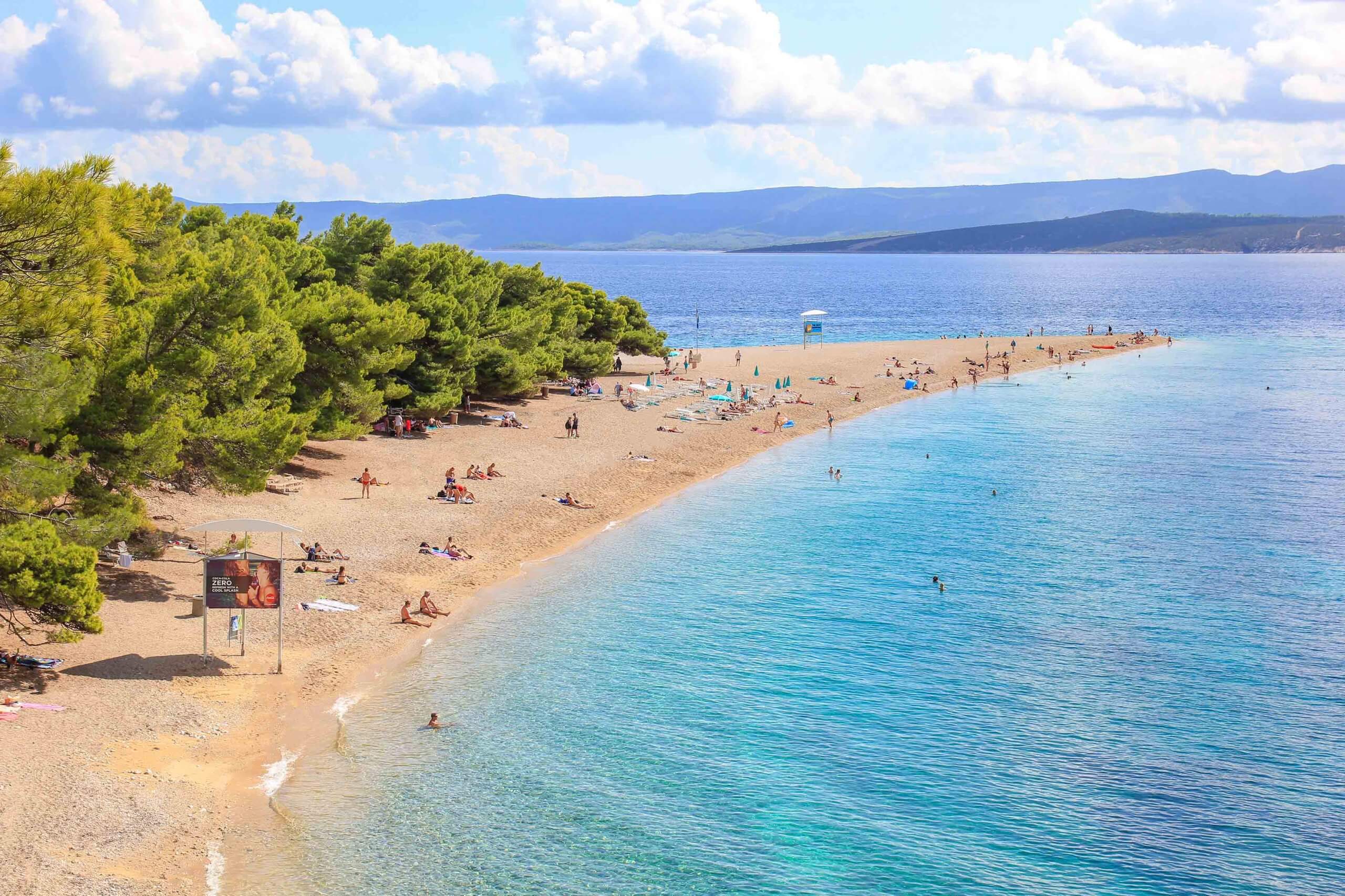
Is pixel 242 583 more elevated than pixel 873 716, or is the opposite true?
pixel 242 583

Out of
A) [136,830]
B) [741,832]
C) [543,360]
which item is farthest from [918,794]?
[543,360]

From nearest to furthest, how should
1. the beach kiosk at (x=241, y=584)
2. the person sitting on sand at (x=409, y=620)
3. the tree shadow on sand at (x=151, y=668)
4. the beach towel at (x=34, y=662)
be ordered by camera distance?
the beach towel at (x=34, y=662)
the tree shadow on sand at (x=151, y=668)
the beach kiosk at (x=241, y=584)
the person sitting on sand at (x=409, y=620)

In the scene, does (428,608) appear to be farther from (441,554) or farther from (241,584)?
(241,584)

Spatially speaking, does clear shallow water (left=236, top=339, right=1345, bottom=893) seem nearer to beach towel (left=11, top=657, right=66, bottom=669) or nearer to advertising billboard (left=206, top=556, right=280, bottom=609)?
advertising billboard (left=206, top=556, right=280, bottom=609)

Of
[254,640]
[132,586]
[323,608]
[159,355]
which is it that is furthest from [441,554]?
[159,355]

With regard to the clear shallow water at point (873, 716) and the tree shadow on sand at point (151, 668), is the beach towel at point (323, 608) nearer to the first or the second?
the clear shallow water at point (873, 716)

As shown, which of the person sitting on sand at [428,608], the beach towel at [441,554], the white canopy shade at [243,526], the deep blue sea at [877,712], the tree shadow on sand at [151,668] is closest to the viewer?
the deep blue sea at [877,712]

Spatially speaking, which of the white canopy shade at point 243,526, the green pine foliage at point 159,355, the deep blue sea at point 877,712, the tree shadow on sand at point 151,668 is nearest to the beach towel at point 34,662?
the tree shadow on sand at point 151,668

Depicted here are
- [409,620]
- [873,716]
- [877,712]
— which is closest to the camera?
[873,716]
